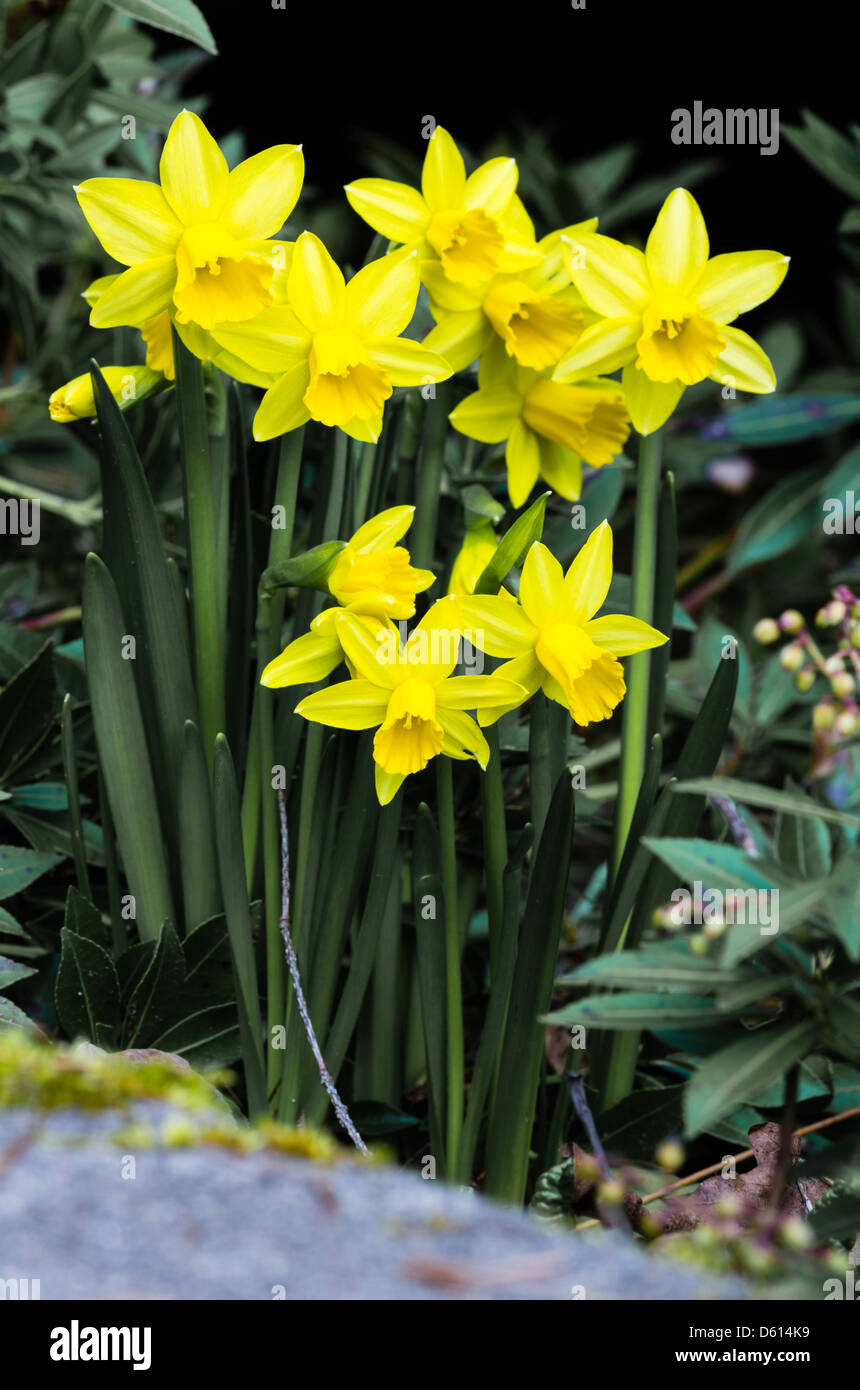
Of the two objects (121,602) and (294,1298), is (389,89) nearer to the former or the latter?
(121,602)

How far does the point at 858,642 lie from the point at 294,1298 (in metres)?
0.71

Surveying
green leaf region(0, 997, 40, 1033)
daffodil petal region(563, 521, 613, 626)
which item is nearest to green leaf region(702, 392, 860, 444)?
daffodil petal region(563, 521, 613, 626)

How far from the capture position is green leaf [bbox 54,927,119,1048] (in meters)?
1.19

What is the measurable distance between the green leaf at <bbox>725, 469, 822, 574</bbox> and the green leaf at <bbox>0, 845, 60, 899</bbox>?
129 centimetres

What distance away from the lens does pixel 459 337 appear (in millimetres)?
1205

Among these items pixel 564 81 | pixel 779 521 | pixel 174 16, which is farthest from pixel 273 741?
pixel 564 81

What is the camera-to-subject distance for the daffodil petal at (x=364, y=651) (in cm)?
105

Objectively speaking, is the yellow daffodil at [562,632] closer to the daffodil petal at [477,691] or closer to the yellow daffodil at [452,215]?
the daffodil petal at [477,691]

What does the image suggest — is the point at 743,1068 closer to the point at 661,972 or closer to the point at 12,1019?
the point at 661,972

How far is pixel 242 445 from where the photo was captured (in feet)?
4.23

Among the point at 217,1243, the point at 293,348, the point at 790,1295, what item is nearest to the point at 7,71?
the point at 293,348

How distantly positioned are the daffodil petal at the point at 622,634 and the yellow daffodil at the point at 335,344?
0.85ft

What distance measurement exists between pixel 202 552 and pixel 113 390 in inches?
7.0

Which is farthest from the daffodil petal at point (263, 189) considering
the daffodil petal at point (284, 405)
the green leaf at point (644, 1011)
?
the green leaf at point (644, 1011)
